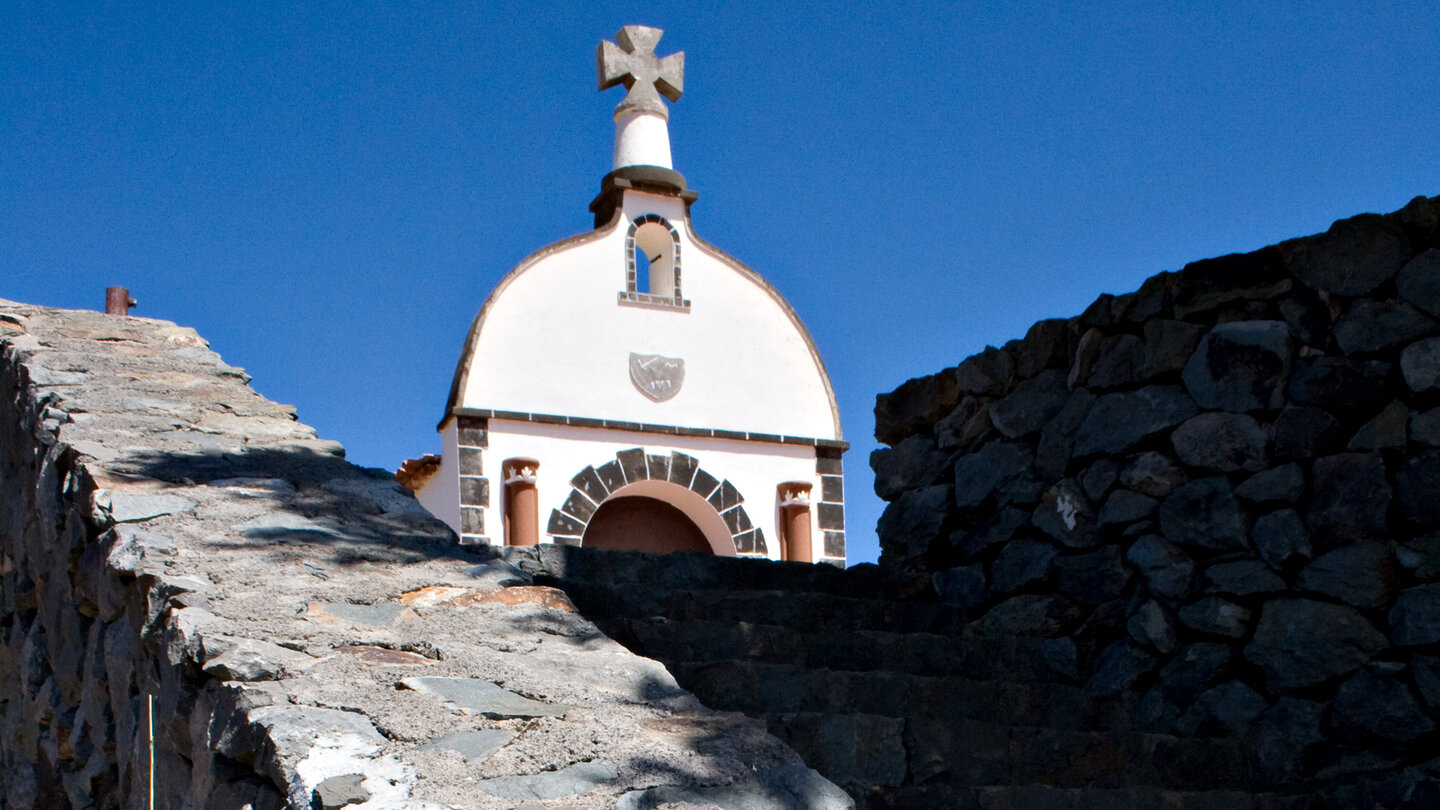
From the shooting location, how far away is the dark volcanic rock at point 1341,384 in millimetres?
4102

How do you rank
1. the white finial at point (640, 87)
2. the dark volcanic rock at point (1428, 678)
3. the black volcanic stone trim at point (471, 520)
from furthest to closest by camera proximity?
the white finial at point (640, 87) < the black volcanic stone trim at point (471, 520) < the dark volcanic rock at point (1428, 678)

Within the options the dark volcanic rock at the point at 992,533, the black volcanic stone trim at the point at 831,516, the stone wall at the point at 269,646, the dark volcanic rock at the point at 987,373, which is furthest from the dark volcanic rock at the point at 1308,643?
the black volcanic stone trim at the point at 831,516

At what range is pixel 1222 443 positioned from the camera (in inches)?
173

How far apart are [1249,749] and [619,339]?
9212 mm

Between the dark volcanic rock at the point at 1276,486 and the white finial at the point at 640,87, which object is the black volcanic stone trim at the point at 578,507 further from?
the dark volcanic rock at the point at 1276,486

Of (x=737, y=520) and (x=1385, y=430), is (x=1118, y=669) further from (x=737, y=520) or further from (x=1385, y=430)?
(x=737, y=520)

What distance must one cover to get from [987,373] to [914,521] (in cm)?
58

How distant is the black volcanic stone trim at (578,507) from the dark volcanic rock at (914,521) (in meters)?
6.99

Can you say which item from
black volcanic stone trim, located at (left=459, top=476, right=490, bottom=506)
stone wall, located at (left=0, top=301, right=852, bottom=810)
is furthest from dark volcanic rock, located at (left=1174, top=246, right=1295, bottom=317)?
black volcanic stone trim, located at (left=459, top=476, right=490, bottom=506)

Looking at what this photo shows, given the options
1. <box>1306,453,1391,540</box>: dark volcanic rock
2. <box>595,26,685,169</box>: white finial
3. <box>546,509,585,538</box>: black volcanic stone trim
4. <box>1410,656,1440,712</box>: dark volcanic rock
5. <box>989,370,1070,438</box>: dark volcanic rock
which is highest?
<box>595,26,685,169</box>: white finial

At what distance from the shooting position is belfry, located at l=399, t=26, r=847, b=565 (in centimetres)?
1225

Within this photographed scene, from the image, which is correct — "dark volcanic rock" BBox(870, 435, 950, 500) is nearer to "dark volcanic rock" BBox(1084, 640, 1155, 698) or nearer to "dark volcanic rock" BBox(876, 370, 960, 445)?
"dark volcanic rock" BBox(876, 370, 960, 445)

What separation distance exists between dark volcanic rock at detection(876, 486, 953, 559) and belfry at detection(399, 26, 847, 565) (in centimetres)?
670

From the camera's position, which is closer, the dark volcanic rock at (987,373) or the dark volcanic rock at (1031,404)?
the dark volcanic rock at (1031,404)
